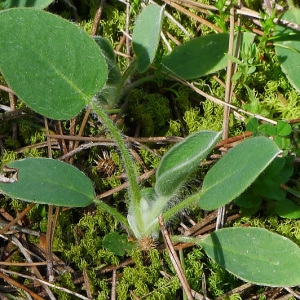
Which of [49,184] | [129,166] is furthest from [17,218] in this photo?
[129,166]

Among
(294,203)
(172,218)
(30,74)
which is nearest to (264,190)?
(294,203)

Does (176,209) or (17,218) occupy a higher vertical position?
(176,209)

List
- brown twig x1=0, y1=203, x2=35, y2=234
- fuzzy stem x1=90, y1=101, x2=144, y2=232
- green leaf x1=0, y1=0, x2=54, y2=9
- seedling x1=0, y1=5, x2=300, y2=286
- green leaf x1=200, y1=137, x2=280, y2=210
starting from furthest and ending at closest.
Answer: green leaf x1=0, y1=0, x2=54, y2=9 < brown twig x1=0, y1=203, x2=35, y2=234 < fuzzy stem x1=90, y1=101, x2=144, y2=232 < seedling x1=0, y1=5, x2=300, y2=286 < green leaf x1=200, y1=137, x2=280, y2=210

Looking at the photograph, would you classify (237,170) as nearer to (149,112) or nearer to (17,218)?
(149,112)

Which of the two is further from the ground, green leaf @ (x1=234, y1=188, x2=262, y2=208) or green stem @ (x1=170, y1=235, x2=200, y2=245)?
green leaf @ (x1=234, y1=188, x2=262, y2=208)

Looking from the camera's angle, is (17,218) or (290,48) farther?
(290,48)

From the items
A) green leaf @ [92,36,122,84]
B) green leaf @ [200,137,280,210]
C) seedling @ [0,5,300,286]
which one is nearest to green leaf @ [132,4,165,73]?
green leaf @ [92,36,122,84]

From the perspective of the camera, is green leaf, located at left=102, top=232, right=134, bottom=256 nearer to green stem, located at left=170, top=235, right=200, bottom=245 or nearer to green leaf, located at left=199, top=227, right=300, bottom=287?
green stem, located at left=170, top=235, right=200, bottom=245

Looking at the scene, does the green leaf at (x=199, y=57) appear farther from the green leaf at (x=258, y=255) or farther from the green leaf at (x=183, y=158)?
the green leaf at (x=258, y=255)
